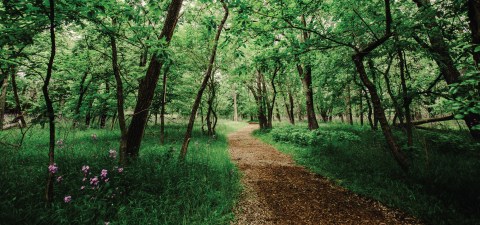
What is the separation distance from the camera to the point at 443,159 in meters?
5.66

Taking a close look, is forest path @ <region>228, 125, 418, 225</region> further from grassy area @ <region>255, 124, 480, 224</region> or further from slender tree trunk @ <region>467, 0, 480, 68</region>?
slender tree trunk @ <region>467, 0, 480, 68</region>

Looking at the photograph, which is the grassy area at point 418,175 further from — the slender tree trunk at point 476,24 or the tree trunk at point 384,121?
the slender tree trunk at point 476,24

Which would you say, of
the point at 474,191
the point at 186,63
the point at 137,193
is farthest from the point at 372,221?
the point at 186,63

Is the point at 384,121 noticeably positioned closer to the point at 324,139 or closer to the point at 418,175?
the point at 418,175

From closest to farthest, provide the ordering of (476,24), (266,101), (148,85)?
(476,24)
(148,85)
(266,101)

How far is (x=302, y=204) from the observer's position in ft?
14.5

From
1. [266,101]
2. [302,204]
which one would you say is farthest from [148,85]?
[266,101]

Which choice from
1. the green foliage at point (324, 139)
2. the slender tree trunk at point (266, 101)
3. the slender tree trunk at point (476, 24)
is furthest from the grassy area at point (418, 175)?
the slender tree trunk at point (266, 101)

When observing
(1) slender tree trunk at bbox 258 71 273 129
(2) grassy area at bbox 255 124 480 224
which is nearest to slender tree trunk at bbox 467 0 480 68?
(2) grassy area at bbox 255 124 480 224

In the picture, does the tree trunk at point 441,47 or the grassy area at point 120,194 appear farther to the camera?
the tree trunk at point 441,47

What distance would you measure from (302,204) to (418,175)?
2.98 m

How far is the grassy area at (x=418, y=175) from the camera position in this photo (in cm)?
370

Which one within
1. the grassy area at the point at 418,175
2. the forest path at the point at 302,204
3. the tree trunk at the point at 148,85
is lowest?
the forest path at the point at 302,204

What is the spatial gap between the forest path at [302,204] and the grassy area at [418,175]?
0.39 m
